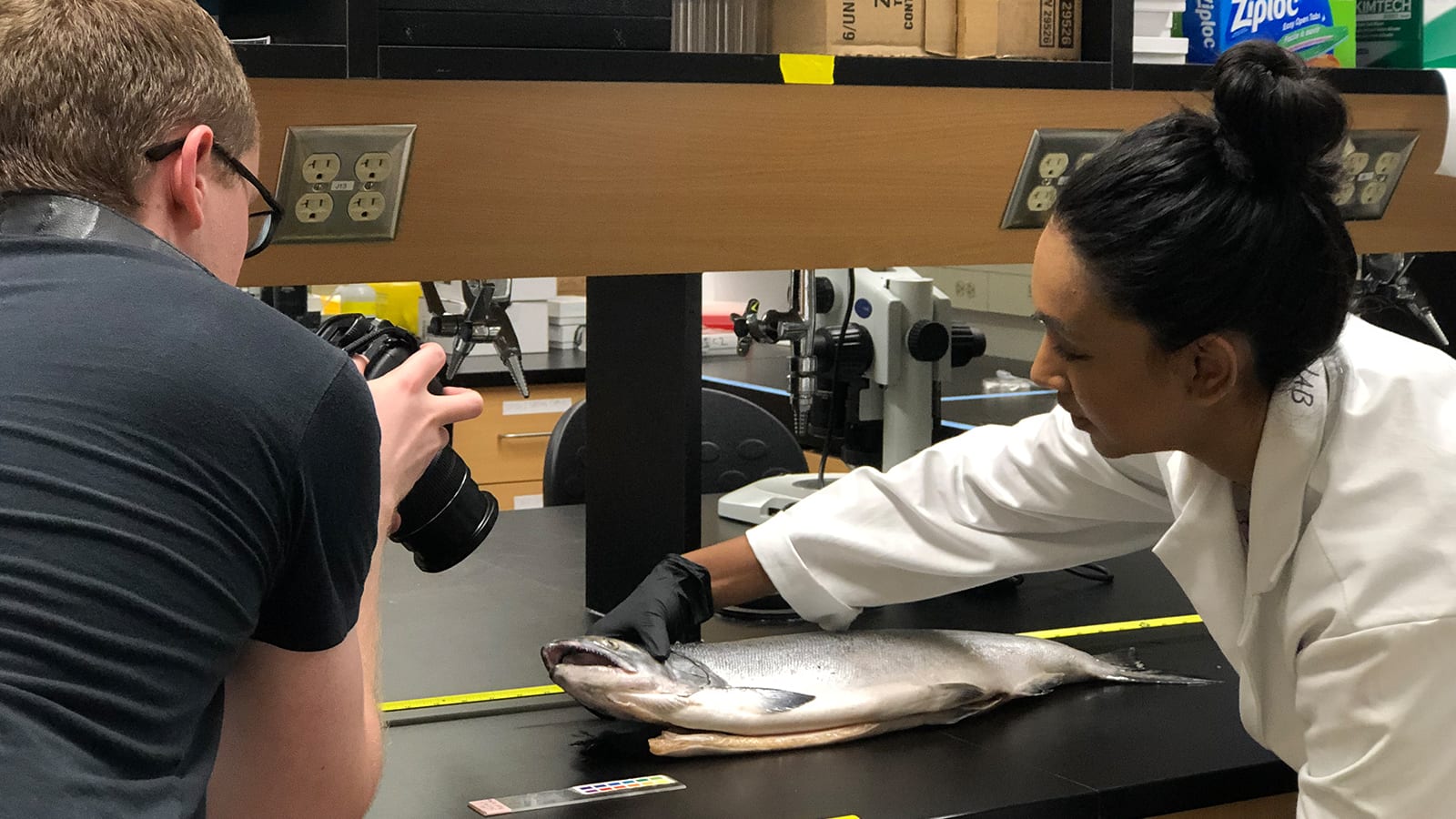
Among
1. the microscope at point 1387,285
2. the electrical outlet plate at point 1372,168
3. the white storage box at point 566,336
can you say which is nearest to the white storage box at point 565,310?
the white storage box at point 566,336

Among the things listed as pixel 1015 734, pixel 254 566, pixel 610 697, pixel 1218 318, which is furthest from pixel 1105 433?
pixel 254 566

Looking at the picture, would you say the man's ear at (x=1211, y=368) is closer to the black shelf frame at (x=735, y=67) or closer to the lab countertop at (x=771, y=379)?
the black shelf frame at (x=735, y=67)

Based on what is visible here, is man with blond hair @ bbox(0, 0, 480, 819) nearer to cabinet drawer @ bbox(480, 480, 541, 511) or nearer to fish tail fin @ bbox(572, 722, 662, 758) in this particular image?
fish tail fin @ bbox(572, 722, 662, 758)

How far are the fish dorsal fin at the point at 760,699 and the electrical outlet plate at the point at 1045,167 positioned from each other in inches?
26.5

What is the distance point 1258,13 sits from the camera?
6.09 feet

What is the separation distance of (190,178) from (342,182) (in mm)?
498

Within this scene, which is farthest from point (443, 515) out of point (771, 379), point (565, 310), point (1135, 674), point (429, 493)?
point (565, 310)

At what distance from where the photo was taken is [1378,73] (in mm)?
1921

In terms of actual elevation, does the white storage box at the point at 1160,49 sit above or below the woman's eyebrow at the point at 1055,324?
above

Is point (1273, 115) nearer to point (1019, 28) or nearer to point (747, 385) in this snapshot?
point (1019, 28)

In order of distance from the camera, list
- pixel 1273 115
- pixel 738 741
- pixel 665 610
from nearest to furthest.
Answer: pixel 1273 115 → pixel 738 741 → pixel 665 610

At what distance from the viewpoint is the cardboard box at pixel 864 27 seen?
1618 millimetres

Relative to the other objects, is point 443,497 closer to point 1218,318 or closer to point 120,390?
point 120,390

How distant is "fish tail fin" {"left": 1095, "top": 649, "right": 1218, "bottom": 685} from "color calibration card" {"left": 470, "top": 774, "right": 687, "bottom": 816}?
1.87 feet
